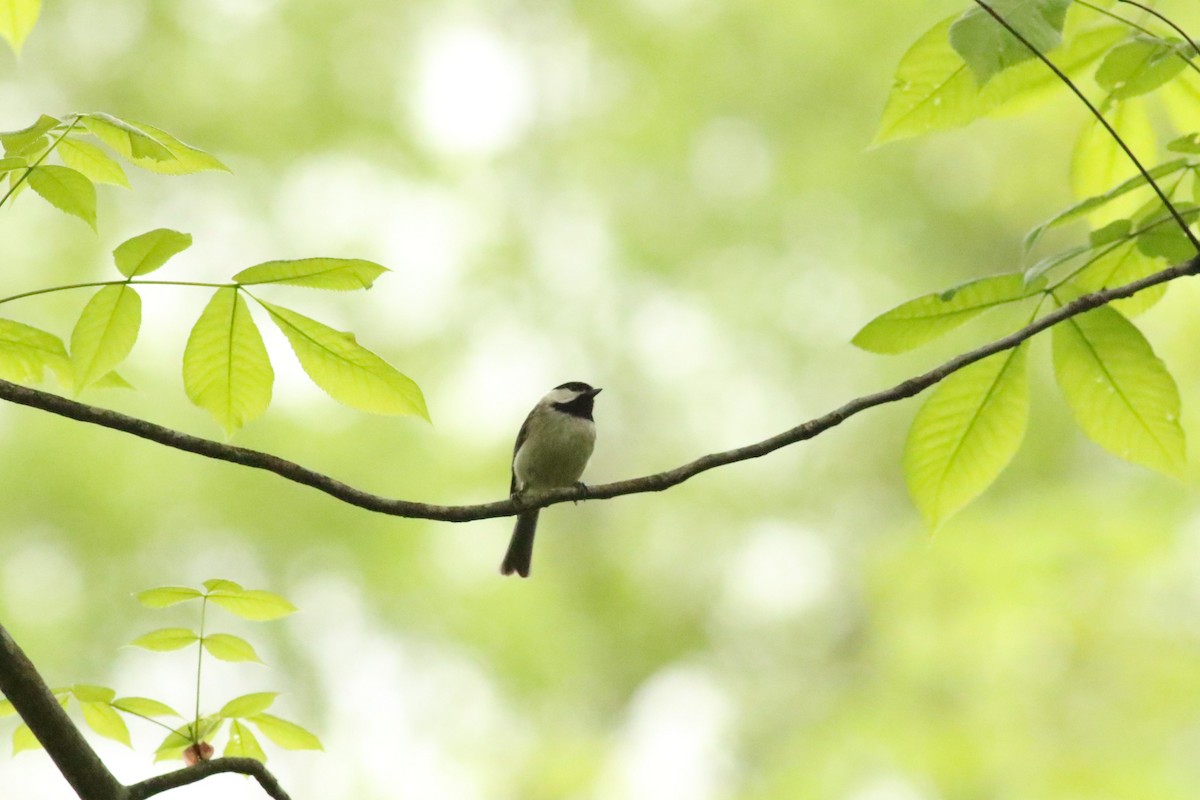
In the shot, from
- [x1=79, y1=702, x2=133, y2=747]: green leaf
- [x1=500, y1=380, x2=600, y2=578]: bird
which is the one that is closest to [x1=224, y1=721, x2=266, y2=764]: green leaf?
[x1=79, y1=702, x2=133, y2=747]: green leaf

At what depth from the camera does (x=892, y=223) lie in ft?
33.0

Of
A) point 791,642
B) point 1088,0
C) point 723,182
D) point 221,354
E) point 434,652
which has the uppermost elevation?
point 723,182

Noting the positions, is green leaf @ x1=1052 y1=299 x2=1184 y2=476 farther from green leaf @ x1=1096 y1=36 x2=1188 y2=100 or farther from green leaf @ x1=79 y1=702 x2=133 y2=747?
green leaf @ x1=79 y1=702 x2=133 y2=747

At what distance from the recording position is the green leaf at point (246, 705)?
1.68m

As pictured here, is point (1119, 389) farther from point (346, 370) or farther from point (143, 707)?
point (143, 707)

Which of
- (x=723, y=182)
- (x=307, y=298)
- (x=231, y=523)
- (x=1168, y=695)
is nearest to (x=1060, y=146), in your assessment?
(x=723, y=182)

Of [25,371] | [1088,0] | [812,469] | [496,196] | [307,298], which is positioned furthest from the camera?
[496,196]

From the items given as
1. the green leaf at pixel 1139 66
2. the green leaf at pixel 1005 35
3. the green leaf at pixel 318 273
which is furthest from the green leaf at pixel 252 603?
the green leaf at pixel 1139 66

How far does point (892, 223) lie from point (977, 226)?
746 mm

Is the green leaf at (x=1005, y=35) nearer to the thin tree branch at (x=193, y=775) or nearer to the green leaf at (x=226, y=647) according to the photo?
the thin tree branch at (x=193, y=775)

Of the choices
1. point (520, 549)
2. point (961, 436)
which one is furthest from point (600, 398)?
point (961, 436)

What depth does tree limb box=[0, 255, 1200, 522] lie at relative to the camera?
52.2 inches

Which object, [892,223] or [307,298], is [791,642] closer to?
[892,223]

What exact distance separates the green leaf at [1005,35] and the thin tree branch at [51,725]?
1.29 meters
